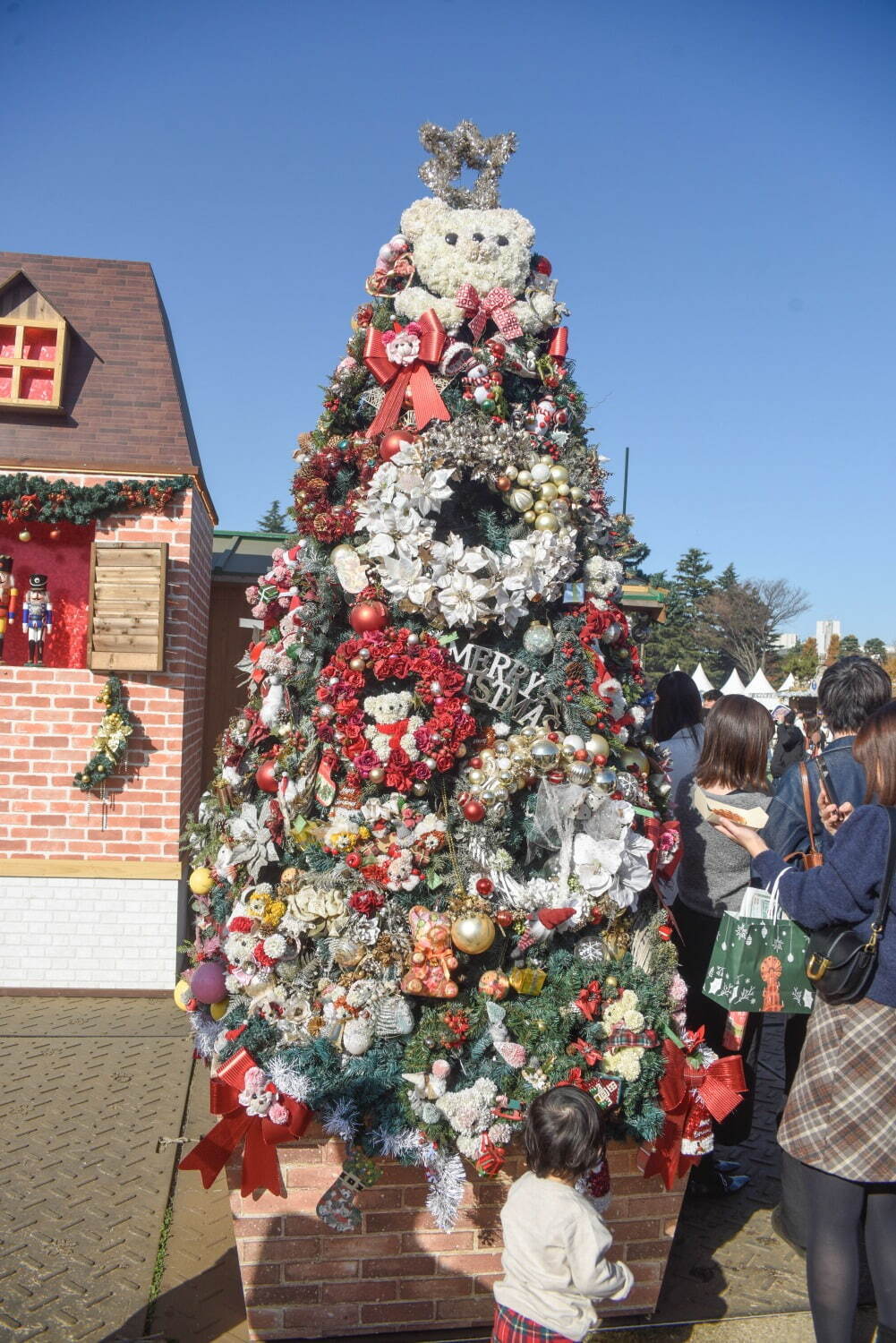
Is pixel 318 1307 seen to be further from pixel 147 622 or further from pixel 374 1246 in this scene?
pixel 147 622

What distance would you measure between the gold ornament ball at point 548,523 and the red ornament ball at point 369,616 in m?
0.59

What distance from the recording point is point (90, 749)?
6.08m

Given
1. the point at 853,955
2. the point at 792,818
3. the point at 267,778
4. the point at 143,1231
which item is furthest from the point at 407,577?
the point at 143,1231

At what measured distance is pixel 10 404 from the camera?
6031mm

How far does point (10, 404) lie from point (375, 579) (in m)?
3.89

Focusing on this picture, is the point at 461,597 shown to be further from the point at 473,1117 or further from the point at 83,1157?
the point at 83,1157

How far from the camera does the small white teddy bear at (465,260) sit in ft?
11.3

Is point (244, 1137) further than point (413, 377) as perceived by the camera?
No

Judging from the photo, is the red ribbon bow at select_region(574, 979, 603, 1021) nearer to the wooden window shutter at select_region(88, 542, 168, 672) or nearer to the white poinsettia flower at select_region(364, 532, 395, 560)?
the white poinsettia flower at select_region(364, 532, 395, 560)

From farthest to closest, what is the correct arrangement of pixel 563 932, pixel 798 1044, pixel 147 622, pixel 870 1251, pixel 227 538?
pixel 227 538, pixel 147 622, pixel 798 1044, pixel 563 932, pixel 870 1251

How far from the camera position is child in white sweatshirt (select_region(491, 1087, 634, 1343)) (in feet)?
7.09

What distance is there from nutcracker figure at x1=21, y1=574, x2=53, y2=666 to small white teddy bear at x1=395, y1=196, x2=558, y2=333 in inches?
153

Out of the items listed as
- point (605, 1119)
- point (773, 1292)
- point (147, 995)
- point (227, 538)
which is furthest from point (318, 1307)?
point (227, 538)

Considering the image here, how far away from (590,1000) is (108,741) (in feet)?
12.8
